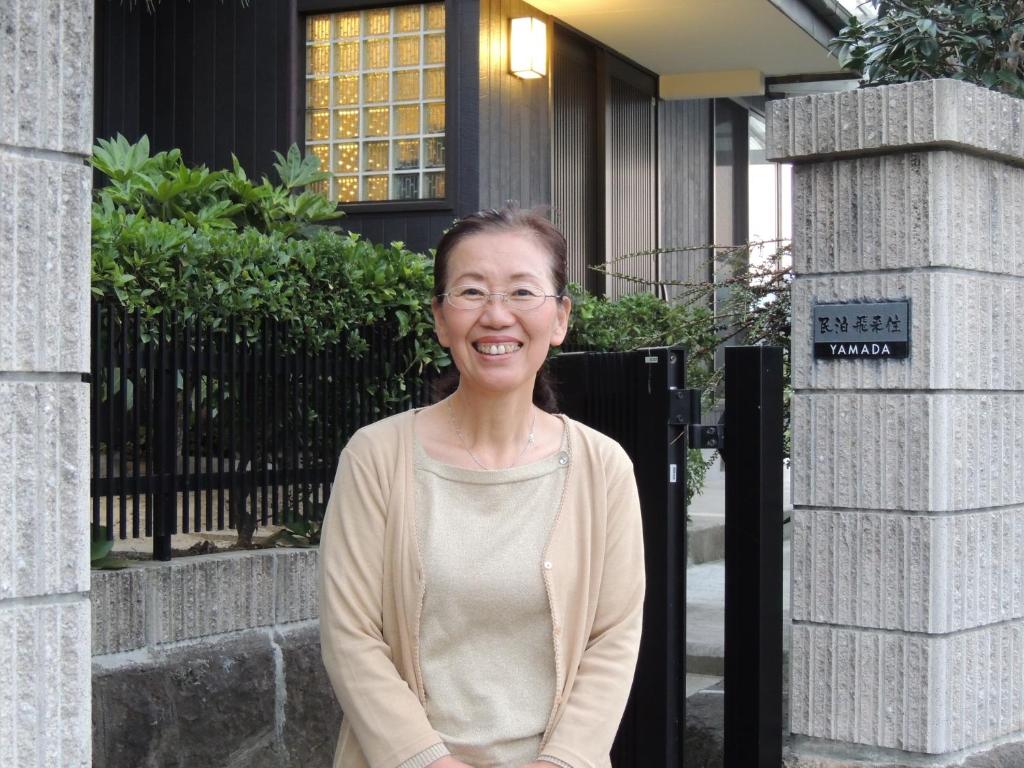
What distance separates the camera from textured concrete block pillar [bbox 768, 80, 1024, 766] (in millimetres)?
4293

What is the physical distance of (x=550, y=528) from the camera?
2.41 m

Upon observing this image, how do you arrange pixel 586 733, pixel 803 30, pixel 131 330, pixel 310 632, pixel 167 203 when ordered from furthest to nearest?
pixel 803 30 → pixel 167 203 → pixel 310 632 → pixel 131 330 → pixel 586 733

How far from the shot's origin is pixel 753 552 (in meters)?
3.91

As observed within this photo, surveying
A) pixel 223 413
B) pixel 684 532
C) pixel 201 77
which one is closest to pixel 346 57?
pixel 201 77

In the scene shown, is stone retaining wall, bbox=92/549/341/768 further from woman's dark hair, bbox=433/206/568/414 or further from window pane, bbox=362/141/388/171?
window pane, bbox=362/141/388/171

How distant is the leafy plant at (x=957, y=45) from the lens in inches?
205

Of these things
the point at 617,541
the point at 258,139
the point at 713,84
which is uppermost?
the point at 713,84

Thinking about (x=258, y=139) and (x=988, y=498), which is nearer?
(x=988, y=498)

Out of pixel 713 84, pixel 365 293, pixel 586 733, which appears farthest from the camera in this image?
pixel 713 84

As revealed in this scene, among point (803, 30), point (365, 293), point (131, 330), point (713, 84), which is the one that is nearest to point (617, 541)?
point (131, 330)

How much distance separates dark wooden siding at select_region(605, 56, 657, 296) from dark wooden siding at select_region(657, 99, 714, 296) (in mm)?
268

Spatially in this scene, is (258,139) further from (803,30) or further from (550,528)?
(550,528)

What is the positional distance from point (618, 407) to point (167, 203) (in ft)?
10.1

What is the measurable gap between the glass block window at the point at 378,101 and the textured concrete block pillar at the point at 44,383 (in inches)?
300
